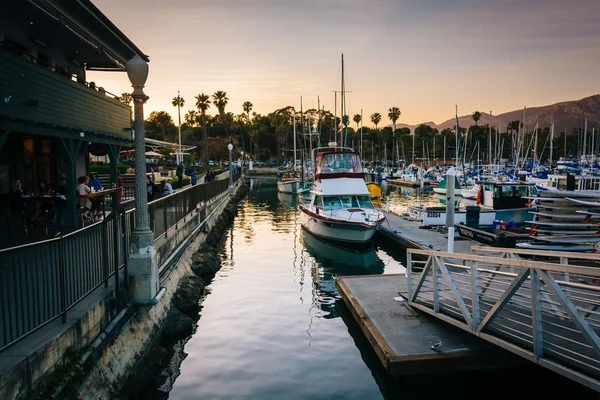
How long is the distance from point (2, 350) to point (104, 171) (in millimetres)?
32463

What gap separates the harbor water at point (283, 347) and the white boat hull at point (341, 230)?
63.7 inches

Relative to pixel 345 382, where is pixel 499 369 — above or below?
above

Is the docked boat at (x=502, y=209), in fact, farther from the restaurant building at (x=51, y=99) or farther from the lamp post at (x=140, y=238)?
the lamp post at (x=140, y=238)

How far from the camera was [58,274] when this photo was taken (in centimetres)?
729

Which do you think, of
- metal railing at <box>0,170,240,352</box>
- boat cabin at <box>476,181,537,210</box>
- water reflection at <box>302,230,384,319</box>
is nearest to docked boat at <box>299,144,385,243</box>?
water reflection at <box>302,230,384,319</box>

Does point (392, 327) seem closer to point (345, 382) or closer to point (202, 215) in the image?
point (345, 382)

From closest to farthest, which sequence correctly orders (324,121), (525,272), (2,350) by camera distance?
(2,350) → (525,272) → (324,121)

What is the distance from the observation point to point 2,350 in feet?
17.4

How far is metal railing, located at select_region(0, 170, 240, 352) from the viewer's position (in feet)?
19.0

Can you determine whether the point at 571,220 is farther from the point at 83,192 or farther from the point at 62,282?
the point at 83,192

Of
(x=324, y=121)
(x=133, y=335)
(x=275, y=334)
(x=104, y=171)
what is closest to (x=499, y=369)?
(x=275, y=334)

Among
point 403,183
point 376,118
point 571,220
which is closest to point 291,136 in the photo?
point 376,118

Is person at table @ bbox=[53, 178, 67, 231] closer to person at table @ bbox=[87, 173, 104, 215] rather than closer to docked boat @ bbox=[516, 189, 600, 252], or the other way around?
person at table @ bbox=[87, 173, 104, 215]

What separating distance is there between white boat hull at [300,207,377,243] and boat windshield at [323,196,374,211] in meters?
1.01
